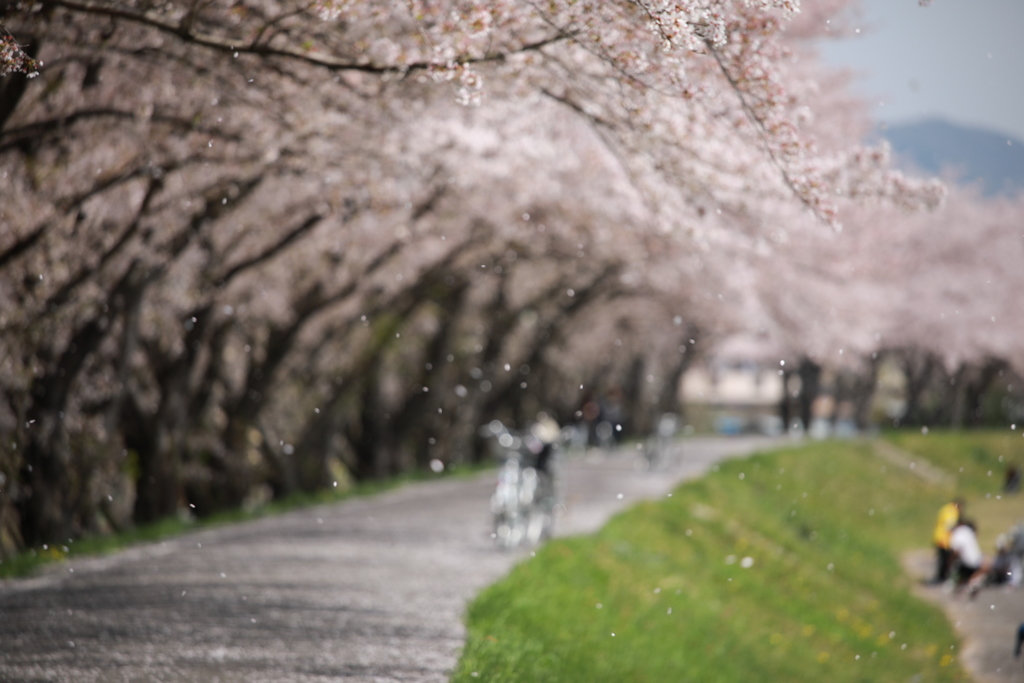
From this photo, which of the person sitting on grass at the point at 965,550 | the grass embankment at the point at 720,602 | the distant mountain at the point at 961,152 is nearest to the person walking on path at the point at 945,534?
the person sitting on grass at the point at 965,550

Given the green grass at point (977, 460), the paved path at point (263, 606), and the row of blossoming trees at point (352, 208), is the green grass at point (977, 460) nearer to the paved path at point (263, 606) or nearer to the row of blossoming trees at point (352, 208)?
the row of blossoming trees at point (352, 208)

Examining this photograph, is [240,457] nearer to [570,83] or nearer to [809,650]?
[809,650]

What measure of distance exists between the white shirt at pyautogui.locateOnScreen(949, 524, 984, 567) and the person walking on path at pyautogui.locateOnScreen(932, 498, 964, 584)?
14cm

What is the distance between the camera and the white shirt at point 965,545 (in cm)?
2098

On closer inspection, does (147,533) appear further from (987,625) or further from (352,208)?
(987,625)

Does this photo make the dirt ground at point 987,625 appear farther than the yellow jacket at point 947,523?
No

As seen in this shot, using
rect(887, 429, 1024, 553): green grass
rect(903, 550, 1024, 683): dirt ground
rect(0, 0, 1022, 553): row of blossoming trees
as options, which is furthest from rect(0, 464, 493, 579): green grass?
rect(887, 429, 1024, 553): green grass

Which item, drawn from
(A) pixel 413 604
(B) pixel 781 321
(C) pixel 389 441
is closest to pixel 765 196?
(A) pixel 413 604

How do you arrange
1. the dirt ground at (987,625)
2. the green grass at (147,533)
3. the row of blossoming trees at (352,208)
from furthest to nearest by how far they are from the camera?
the dirt ground at (987,625) < the green grass at (147,533) < the row of blossoming trees at (352,208)

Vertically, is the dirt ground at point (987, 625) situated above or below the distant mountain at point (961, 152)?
below

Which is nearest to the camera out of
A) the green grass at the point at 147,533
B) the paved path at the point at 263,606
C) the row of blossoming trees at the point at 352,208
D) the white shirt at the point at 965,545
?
the paved path at the point at 263,606

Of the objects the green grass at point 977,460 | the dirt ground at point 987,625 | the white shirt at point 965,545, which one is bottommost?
the green grass at point 977,460

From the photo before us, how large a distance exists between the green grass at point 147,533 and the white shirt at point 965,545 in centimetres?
1023

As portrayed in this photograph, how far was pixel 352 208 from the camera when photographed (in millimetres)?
15070
